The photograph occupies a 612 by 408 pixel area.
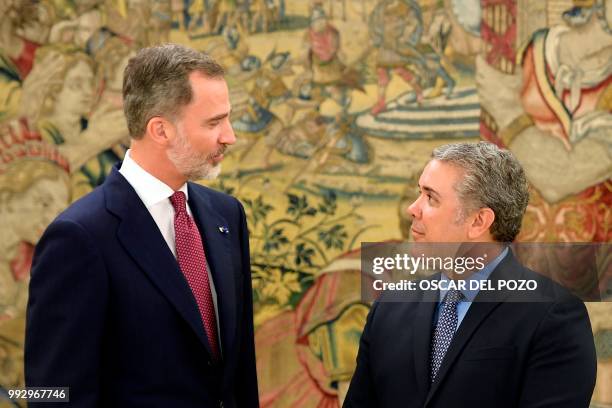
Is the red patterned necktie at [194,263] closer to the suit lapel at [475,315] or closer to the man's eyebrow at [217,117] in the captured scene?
the man's eyebrow at [217,117]

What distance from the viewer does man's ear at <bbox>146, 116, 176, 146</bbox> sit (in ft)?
9.04

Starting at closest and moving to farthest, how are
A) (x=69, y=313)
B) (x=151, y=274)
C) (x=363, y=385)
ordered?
(x=69, y=313) → (x=151, y=274) → (x=363, y=385)

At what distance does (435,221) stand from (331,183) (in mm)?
1909

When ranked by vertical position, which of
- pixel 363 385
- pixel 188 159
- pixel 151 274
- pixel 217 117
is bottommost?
pixel 363 385

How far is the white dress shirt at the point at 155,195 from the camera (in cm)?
277

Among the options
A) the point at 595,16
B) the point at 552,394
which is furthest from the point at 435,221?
the point at 595,16

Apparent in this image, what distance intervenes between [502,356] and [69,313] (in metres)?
1.32

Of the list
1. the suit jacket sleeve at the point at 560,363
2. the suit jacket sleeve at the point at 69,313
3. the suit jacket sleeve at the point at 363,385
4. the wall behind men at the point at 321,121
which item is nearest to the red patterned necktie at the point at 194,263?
the suit jacket sleeve at the point at 69,313

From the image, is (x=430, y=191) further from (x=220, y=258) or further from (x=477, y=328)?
(x=220, y=258)

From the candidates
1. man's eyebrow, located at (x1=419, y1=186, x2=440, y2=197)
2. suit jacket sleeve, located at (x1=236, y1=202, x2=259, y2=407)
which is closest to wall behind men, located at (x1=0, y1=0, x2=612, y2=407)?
suit jacket sleeve, located at (x1=236, y1=202, x2=259, y2=407)

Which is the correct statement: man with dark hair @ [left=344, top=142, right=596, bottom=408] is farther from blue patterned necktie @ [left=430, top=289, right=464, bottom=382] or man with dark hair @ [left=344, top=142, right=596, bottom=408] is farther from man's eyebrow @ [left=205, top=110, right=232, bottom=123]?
man's eyebrow @ [left=205, top=110, right=232, bottom=123]

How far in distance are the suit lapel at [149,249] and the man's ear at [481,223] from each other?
942mm

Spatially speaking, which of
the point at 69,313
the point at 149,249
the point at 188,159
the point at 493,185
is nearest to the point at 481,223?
the point at 493,185

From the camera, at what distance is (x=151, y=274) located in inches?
104
